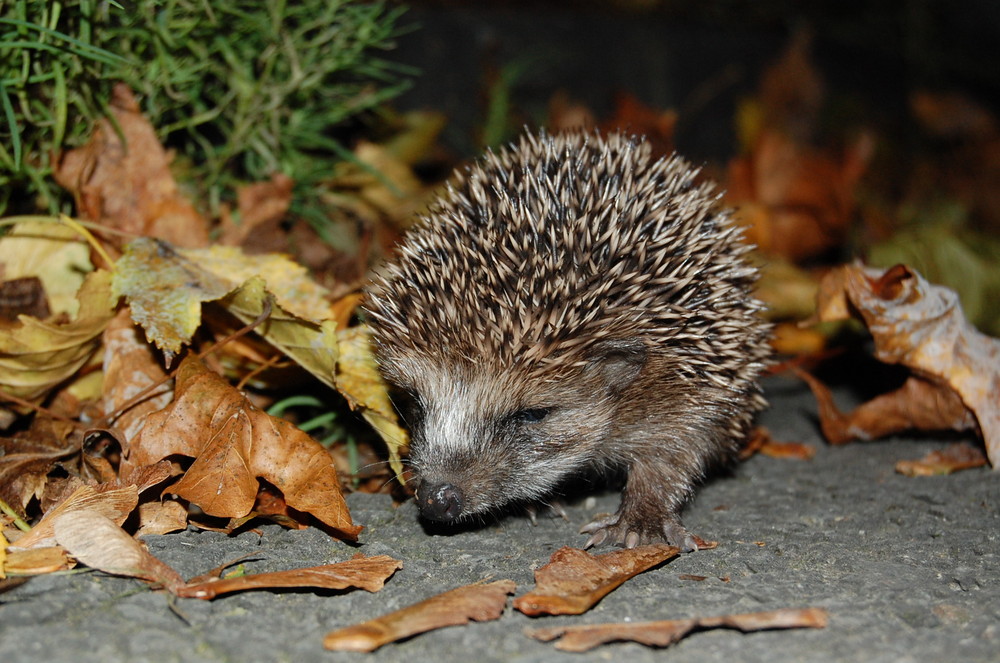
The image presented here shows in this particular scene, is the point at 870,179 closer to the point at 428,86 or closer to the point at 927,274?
the point at 927,274

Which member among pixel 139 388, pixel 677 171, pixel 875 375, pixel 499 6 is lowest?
pixel 875 375

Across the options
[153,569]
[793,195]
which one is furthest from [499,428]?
[793,195]

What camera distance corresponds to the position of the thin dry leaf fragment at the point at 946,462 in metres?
3.12

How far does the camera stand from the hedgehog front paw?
2.50m

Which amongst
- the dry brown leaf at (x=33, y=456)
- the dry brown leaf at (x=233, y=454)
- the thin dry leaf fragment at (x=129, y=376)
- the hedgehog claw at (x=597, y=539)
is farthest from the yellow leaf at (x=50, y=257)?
the hedgehog claw at (x=597, y=539)

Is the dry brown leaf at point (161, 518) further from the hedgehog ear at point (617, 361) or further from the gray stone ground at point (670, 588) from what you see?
the hedgehog ear at point (617, 361)

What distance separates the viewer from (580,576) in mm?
2152

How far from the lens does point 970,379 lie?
311 cm

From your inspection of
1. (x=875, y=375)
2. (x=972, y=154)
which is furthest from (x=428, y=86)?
(x=972, y=154)

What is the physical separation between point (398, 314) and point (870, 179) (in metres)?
5.17

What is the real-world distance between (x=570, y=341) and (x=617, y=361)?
237 mm

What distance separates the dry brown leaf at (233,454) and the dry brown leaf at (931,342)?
1953 millimetres

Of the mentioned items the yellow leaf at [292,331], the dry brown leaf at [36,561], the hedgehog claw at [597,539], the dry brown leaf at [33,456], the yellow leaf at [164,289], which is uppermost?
the yellow leaf at [164,289]

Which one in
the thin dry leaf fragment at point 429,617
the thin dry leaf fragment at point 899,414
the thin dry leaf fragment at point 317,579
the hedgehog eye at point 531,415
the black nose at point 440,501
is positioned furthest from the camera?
the thin dry leaf fragment at point 899,414
